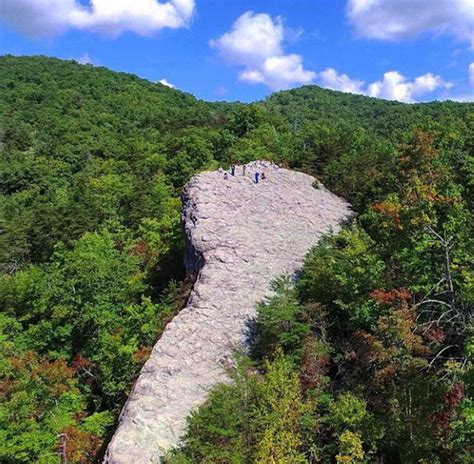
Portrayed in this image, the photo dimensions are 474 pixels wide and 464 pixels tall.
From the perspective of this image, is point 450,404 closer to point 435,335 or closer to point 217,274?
point 435,335

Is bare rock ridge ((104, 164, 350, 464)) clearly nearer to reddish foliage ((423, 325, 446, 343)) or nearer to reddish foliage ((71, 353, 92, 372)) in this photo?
reddish foliage ((71, 353, 92, 372))

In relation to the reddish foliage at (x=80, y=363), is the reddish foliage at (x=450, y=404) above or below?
above

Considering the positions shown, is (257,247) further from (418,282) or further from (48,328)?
(48,328)

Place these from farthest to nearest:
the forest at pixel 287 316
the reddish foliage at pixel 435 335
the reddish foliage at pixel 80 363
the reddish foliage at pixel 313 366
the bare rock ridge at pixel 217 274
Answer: the reddish foliage at pixel 80 363 → the bare rock ridge at pixel 217 274 → the reddish foliage at pixel 313 366 → the reddish foliage at pixel 435 335 → the forest at pixel 287 316

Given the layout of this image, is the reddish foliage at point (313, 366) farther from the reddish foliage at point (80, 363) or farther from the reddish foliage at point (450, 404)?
the reddish foliage at point (80, 363)

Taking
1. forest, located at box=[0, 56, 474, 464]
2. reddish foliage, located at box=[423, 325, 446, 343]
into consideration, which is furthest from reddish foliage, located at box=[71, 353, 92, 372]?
reddish foliage, located at box=[423, 325, 446, 343]

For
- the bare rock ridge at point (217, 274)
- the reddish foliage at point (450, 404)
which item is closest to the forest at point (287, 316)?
the reddish foliage at point (450, 404)

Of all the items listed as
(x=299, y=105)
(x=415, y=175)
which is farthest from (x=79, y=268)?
(x=299, y=105)

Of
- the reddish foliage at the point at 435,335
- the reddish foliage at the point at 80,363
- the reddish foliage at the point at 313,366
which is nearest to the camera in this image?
the reddish foliage at the point at 435,335
